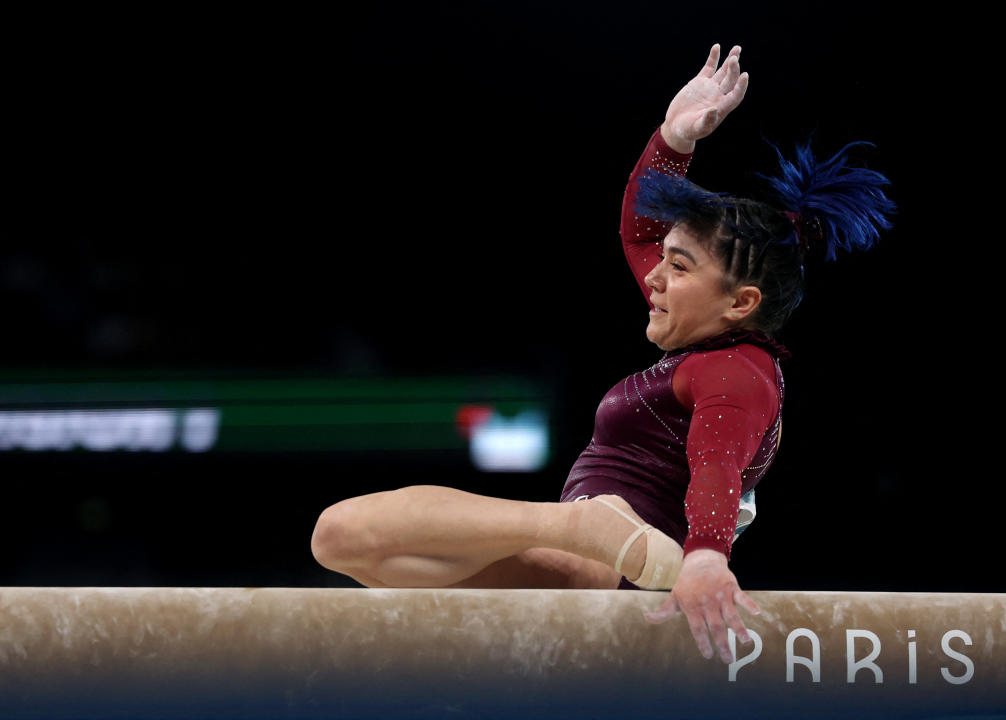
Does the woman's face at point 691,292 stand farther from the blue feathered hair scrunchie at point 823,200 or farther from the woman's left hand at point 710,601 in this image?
the woman's left hand at point 710,601

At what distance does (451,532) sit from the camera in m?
1.46

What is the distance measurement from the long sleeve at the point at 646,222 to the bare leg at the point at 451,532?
0.55 m

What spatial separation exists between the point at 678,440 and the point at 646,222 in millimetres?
483

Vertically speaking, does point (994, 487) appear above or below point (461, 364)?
below

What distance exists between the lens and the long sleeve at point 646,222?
1.88 m

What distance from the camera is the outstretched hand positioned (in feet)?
5.90

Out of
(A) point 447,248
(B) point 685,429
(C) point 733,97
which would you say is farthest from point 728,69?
(A) point 447,248

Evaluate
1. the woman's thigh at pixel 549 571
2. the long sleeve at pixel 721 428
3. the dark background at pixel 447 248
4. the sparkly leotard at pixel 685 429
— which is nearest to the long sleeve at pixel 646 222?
the sparkly leotard at pixel 685 429

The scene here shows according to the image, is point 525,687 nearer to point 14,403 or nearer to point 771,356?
point 771,356

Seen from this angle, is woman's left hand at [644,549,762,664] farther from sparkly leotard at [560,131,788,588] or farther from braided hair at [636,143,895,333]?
braided hair at [636,143,895,333]

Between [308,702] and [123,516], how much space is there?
300 centimetres

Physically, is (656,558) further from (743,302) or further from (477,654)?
(743,302)

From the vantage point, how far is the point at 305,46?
3.78m

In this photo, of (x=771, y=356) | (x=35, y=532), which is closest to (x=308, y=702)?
(x=771, y=356)
